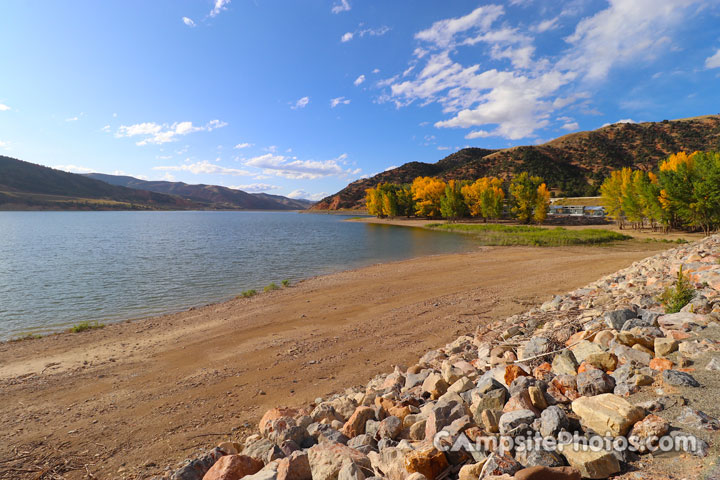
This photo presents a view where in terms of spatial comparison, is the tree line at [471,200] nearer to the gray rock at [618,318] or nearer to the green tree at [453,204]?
the green tree at [453,204]

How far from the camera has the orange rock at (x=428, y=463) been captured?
3.08 meters

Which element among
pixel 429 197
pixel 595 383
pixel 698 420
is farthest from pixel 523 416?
pixel 429 197

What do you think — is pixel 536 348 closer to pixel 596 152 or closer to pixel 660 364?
pixel 660 364

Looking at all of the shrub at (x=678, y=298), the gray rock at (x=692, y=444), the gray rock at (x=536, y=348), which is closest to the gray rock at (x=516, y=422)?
the gray rock at (x=692, y=444)

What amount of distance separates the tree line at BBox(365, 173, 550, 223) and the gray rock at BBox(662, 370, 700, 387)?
7292cm

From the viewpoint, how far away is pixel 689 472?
2438mm

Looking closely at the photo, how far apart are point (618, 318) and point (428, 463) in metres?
4.98

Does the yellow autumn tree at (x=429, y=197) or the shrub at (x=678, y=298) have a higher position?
the yellow autumn tree at (x=429, y=197)

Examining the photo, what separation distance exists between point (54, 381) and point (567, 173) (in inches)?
5635

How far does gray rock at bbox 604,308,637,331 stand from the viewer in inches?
Result: 229

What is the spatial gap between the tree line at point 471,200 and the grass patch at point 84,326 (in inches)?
2873

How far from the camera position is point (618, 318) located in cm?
594

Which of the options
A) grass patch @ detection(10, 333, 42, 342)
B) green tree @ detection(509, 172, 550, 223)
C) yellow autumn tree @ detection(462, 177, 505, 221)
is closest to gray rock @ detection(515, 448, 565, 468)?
grass patch @ detection(10, 333, 42, 342)

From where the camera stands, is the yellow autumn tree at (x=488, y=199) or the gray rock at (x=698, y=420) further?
the yellow autumn tree at (x=488, y=199)
